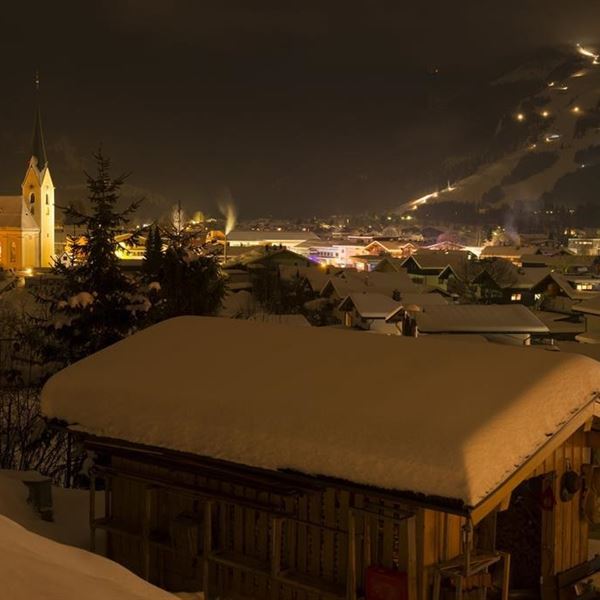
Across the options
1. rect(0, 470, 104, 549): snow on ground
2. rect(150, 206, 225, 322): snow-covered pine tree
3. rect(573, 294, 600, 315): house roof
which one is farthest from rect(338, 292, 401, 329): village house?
rect(0, 470, 104, 549): snow on ground

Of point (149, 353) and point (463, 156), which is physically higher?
point (463, 156)

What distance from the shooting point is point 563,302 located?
40.9 m

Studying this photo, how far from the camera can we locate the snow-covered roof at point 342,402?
5.65m

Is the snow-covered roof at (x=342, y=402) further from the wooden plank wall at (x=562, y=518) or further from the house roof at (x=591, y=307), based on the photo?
the house roof at (x=591, y=307)

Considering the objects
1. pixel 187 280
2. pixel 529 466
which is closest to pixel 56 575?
pixel 529 466

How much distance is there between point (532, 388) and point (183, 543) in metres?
3.44

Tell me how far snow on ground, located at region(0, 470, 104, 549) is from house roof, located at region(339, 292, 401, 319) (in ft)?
64.6

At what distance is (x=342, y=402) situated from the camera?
21.0 feet

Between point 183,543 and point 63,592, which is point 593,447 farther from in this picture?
point 63,592

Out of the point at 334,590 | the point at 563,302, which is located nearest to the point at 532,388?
the point at 334,590

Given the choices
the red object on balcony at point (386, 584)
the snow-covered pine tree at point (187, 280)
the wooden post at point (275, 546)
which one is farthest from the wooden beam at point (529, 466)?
the snow-covered pine tree at point (187, 280)

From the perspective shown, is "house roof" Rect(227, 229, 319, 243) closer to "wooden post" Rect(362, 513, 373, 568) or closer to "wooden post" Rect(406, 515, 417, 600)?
"wooden post" Rect(362, 513, 373, 568)

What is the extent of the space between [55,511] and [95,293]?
5.41m

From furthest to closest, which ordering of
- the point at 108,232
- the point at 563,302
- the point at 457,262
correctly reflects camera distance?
the point at 457,262 → the point at 563,302 → the point at 108,232
